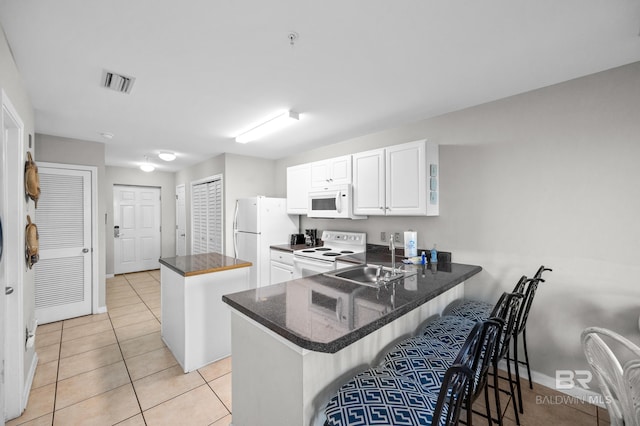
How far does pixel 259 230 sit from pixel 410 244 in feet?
7.39

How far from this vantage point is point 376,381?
1.19 m

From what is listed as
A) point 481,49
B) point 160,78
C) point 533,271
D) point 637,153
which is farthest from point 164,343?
point 637,153

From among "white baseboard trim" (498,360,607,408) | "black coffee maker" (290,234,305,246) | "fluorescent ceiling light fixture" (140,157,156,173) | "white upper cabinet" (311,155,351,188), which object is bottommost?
"white baseboard trim" (498,360,607,408)

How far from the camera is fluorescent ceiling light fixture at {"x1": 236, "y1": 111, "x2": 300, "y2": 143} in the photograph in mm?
2775

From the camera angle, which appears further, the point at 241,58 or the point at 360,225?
the point at 360,225

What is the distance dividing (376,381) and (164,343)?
268 centimetres

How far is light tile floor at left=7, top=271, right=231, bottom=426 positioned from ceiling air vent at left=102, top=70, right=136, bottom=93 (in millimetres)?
2484

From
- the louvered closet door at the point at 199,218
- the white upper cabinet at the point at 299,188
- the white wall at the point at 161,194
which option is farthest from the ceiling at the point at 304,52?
the white wall at the point at 161,194

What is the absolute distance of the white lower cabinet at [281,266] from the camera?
3750 millimetres

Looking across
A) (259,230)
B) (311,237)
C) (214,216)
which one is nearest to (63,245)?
(214,216)

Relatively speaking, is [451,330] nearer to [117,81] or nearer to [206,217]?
[117,81]

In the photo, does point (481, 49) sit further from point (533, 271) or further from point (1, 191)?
point (1, 191)

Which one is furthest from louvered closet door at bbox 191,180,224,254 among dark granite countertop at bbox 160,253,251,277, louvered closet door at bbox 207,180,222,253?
dark granite countertop at bbox 160,253,251,277

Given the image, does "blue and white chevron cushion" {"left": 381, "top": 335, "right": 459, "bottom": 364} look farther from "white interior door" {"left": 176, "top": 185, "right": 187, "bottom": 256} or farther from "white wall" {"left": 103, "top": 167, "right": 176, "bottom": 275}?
"white wall" {"left": 103, "top": 167, "right": 176, "bottom": 275}
